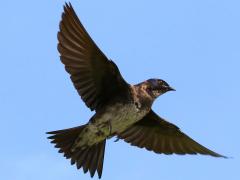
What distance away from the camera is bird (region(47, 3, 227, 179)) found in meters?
12.0

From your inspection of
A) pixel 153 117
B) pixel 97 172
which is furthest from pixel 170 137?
pixel 97 172

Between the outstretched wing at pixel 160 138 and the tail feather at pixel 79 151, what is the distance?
0.91 meters

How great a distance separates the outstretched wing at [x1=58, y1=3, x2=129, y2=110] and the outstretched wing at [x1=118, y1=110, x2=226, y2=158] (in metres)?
1.20

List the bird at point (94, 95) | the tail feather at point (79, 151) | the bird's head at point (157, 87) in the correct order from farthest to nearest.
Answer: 1. the bird's head at point (157, 87)
2. the tail feather at point (79, 151)
3. the bird at point (94, 95)

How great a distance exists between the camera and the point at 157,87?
1264 cm

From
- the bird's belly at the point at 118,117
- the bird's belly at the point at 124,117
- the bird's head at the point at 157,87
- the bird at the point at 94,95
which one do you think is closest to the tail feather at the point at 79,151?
the bird at the point at 94,95

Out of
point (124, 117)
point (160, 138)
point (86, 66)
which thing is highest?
point (86, 66)

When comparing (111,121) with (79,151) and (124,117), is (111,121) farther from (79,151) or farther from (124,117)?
(79,151)

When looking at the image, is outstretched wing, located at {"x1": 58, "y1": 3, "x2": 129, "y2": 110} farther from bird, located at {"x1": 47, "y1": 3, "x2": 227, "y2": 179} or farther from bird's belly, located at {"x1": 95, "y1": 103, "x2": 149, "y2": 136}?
bird's belly, located at {"x1": 95, "y1": 103, "x2": 149, "y2": 136}

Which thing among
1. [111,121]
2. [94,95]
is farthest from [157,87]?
[111,121]

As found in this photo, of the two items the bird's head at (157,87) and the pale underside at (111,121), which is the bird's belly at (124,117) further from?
the bird's head at (157,87)

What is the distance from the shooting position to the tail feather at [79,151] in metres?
12.3

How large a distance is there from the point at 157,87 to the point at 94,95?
85 centimetres

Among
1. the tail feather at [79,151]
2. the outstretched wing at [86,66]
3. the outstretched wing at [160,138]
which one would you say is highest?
the outstretched wing at [86,66]
